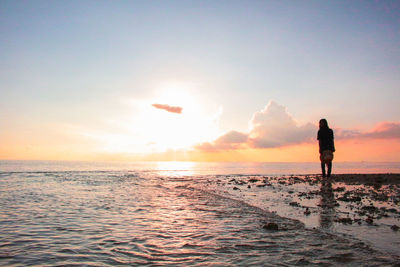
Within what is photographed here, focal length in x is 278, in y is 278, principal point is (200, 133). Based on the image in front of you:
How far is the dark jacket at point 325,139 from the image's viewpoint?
88.8 ft

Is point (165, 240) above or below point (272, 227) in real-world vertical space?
below

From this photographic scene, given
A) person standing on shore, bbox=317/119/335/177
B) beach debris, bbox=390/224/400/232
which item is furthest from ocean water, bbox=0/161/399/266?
person standing on shore, bbox=317/119/335/177

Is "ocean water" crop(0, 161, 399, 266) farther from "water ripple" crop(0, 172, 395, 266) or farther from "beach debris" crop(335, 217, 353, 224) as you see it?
"beach debris" crop(335, 217, 353, 224)

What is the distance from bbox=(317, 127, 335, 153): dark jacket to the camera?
27.1 metres

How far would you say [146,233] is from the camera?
9812 mm

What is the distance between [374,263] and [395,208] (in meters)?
8.74

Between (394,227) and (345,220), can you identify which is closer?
(394,227)

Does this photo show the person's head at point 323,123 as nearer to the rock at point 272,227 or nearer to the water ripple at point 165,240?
the water ripple at point 165,240

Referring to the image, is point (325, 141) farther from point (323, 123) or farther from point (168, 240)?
point (168, 240)

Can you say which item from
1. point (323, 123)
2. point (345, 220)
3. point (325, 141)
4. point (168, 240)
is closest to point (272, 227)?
point (345, 220)

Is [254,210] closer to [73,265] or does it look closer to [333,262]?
[333,262]

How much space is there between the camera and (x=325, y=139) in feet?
89.5

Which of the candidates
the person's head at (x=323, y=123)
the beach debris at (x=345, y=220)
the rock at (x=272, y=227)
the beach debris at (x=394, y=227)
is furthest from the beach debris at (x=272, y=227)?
the person's head at (x=323, y=123)

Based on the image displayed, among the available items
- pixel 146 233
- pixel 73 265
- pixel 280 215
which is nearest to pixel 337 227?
pixel 280 215
